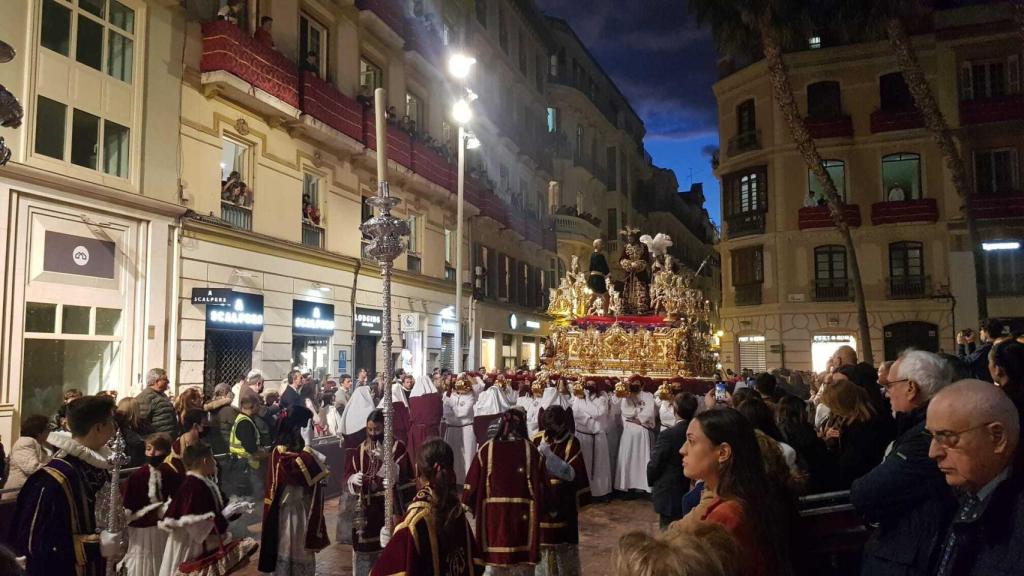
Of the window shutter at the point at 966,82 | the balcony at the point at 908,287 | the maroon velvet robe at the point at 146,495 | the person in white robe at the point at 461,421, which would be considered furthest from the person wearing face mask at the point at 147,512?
the window shutter at the point at 966,82

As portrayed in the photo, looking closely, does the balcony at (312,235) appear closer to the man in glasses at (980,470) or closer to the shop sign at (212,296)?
the shop sign at (212,296)

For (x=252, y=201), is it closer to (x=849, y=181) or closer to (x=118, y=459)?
(x=118, y=459)

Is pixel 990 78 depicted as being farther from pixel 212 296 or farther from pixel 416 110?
pixel 212 296

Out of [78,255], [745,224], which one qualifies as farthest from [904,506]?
[745,224]

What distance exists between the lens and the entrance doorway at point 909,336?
90.9 ft

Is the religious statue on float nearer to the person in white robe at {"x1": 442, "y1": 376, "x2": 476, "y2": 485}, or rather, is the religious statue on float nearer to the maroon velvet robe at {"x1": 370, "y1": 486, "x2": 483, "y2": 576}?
the person in white robe at {"x1": 442, "y1": 376, "x2": 476, "y2": 485}

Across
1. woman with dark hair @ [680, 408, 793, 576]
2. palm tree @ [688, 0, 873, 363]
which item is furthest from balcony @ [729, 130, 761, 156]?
woman with dark hair @ [680, 408, 793, 576]

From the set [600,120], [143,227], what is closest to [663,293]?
[143,227]

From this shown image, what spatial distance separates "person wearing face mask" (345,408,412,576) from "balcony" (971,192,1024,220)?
1041 inches

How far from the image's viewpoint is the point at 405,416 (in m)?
10.9

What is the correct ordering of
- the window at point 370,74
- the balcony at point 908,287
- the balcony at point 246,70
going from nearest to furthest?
the balcony at point 246,70 < the window at point 370,74 < the balcony at point 908,287

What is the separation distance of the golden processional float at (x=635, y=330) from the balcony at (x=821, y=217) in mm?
16164

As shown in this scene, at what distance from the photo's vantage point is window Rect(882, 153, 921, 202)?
28.5 metres

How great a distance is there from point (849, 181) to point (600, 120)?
16.4m
